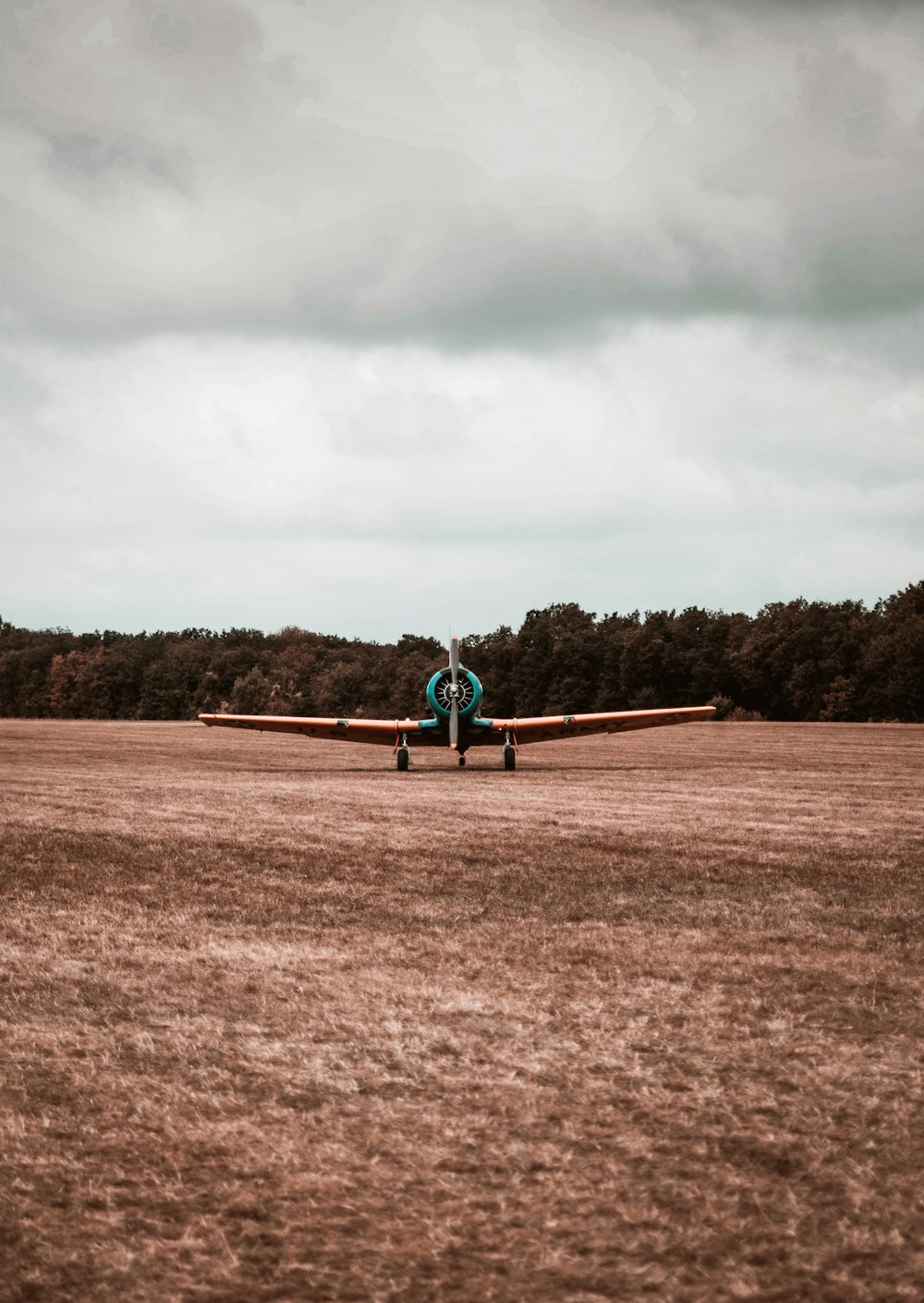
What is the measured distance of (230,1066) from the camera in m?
4.22

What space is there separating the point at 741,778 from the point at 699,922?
14190 mm

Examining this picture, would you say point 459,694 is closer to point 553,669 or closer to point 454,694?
point 454,694

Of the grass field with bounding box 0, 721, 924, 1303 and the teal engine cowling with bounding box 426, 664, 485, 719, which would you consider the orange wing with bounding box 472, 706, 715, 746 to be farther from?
the grass field with bounding box 0, 721, 924, 1303

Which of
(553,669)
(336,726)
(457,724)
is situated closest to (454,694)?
(457,724)

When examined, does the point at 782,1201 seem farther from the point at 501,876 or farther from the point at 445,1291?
the point at 501,876

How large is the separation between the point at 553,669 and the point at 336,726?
74.5 meters

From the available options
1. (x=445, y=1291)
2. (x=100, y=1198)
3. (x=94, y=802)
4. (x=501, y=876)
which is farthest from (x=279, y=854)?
(x=445, y=1291)

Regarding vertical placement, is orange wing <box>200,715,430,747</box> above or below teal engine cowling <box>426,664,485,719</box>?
below

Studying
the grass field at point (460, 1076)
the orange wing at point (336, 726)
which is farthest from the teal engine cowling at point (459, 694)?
the grass field at point (460, 1076)

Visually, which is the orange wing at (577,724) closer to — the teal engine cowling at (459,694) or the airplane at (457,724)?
the airplane at (457,724)

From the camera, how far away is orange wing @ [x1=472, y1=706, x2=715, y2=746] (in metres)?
27.0

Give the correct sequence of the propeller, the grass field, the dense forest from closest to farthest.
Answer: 1. the grass field
2. the propeller
3. the dense forest

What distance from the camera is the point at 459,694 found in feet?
85.3

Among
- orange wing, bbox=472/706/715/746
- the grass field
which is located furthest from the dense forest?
the grass field
